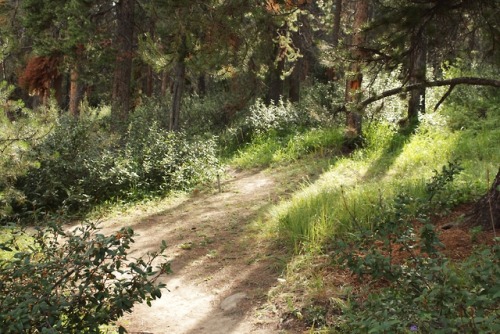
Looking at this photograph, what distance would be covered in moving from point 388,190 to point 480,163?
195cm

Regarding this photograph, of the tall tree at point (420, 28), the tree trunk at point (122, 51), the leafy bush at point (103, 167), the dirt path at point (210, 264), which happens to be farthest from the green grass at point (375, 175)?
the tree trunk at point (122, 51)

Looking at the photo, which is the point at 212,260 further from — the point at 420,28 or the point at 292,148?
the point at 292,148

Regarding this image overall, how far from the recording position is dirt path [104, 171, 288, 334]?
4.61 metres

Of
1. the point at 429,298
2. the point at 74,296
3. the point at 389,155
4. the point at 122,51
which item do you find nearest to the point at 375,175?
the point at 389,155

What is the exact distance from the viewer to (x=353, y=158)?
1060 centimetres

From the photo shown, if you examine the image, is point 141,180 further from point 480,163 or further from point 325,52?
point 480,163

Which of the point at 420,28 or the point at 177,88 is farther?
the point at 177,88

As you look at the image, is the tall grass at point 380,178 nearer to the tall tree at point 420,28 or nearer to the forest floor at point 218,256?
the forest floor at point 218,256

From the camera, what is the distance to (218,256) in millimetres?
6383

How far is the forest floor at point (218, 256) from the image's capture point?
459 cm

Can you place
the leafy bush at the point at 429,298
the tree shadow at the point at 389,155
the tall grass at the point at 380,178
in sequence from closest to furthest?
the leafy bush at the point at 429,298 < the tall grass at the point at 380,178 < the tree shadow at the point at 389,155

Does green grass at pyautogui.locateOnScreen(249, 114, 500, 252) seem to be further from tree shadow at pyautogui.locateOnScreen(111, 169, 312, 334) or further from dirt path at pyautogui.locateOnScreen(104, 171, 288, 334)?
dirt path at pyautogui.locateOnScreen(104, 171, 288, 334)

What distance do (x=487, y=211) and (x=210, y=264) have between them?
3.42 m

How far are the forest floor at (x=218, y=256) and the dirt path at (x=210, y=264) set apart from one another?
1 centimetres
